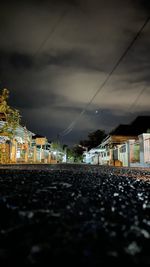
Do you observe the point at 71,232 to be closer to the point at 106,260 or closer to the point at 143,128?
the point at 106,260

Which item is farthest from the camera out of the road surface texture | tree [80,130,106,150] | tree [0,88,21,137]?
tree [80,130,106,150]

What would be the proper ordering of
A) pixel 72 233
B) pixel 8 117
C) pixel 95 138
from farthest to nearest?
pixel 95 138
pixel 8 117
pixel 72 233

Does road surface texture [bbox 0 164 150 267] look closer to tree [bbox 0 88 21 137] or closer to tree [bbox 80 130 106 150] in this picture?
tree [bbox 0 88 21 137]

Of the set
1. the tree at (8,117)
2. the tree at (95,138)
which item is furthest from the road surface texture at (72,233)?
the tree at (95,138)

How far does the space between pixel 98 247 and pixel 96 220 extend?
45cm

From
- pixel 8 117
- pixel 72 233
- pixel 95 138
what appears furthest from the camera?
pixel 95 138

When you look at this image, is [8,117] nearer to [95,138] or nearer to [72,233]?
[72,233]

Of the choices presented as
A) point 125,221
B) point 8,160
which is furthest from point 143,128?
point 125,221

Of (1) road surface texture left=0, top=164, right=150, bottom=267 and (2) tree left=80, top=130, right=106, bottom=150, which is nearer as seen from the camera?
(1) road surface texture left=0, top=164, right=150, bottom=267

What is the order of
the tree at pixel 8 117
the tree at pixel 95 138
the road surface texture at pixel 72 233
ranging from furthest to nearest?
the tree at pixel 95 138 < the tree at pixel 8 117 < the road surface texture at pixel 72 233

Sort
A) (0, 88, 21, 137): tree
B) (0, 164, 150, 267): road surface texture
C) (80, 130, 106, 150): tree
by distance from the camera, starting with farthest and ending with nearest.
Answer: (80, 130, 106, 150): tree
(0, 88, 21, 137): tree
(0, 164, 150, 267): road surface texture

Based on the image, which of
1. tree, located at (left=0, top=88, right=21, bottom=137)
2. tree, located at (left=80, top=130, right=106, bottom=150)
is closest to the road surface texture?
tree, located at (left=0, top=88, right=21, bottom=137)

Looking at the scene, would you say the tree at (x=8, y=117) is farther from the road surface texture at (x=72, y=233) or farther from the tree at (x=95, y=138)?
the tree at (x=95, y=138)

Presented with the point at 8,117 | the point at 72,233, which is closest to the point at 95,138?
the point at 8,117
